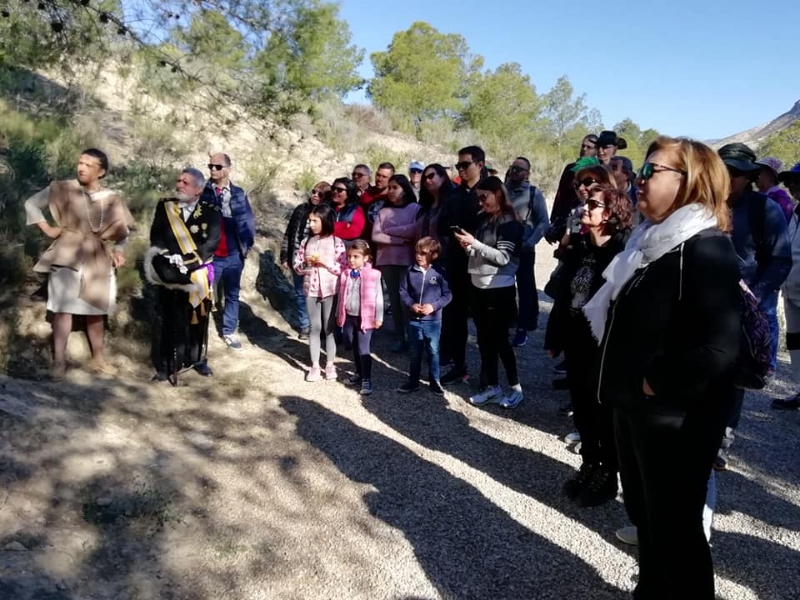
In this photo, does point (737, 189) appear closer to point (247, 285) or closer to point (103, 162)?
point (103, 162)

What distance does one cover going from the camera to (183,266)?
5148 millimetres

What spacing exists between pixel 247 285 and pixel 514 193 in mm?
3373

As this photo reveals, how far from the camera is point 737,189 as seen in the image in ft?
12.7

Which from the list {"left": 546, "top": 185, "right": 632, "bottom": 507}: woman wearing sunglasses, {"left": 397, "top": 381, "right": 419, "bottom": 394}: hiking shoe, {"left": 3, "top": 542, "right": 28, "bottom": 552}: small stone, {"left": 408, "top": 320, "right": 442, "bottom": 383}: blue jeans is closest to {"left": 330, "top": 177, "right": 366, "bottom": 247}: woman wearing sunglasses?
{"left": 408, "top": 320, "right": 442, "bottom": 383}: blue jeans

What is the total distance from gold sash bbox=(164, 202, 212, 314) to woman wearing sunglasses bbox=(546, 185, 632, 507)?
295 centimetres

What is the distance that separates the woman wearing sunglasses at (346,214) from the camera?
6484 millimetres

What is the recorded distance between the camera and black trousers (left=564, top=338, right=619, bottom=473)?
12.2 ft

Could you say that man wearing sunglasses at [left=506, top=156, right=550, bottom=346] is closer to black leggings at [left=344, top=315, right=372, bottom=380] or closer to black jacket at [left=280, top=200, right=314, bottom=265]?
black leggings at [left=344, top=315, right=372, bottom=380]

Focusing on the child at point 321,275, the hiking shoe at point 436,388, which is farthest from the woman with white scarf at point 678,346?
the child at point 321,275

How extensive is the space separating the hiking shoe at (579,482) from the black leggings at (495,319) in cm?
147

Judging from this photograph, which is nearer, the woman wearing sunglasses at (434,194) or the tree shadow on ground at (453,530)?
the tree shadow on ground at (453,530)

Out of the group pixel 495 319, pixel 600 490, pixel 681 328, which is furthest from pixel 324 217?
pixel 681 328

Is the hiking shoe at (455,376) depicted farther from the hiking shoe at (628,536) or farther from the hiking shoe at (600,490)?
the hiking shoe at (628,536)

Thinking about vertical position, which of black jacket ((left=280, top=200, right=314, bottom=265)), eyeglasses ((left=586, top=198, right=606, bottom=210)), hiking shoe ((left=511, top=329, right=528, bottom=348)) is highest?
eyeglasses ((left=586, top=198, right=606, bottom=210))
